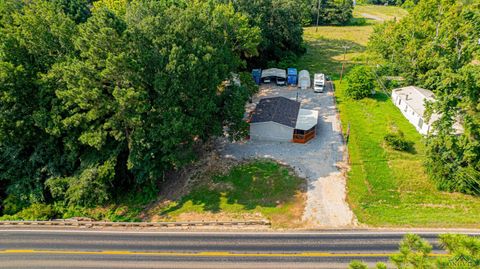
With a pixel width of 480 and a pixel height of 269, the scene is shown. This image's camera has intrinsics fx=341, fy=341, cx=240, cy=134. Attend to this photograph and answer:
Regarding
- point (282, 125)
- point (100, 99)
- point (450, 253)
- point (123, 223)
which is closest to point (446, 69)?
point (282, 125)

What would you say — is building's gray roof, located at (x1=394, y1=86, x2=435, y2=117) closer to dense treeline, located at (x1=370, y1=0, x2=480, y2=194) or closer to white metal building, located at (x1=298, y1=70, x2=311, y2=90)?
dense treeline, located at (x1=370, y1=0, x2=480, y2=194)

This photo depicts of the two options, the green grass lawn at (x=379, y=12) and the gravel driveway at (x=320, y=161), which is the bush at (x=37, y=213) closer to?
the gravel driveway at (x=320, y=161)

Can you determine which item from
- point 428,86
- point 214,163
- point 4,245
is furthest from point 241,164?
point 428,86

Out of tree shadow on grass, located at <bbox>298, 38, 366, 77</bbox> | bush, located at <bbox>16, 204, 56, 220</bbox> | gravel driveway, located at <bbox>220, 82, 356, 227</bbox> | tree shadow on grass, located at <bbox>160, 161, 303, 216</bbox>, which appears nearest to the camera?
gravel driveway, located at <bbox>220, 82, 356, 227</bbox>

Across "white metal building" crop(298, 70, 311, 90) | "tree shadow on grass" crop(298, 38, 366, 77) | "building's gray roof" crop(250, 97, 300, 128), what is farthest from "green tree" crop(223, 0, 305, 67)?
"building's gray roof" crop(250, 97, 300, 128)

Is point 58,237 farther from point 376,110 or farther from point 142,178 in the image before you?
point 376,110

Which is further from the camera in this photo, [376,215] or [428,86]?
[428,86]
